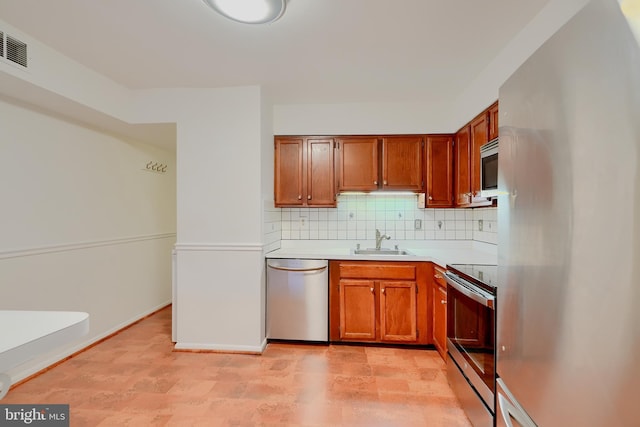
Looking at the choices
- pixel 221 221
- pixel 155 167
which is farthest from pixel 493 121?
pixel 155 167

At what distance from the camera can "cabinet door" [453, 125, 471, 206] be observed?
2.86 meters

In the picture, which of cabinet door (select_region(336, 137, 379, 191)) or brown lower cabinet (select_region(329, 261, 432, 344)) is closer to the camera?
brown lower cabinet (select_region(329, 261, 432, 344))

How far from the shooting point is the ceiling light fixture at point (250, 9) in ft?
5.60

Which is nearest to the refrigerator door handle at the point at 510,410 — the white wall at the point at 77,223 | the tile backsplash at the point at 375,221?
the tile backsplash at the point at 375,221

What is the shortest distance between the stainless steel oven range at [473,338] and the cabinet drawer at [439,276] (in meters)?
0.30

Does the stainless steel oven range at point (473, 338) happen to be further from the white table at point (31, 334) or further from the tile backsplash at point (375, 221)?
the white table at point (31, 334)

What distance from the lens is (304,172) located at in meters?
3.41

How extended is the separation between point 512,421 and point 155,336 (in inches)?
130

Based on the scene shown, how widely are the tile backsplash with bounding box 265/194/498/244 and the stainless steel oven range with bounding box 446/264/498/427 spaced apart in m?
1.38

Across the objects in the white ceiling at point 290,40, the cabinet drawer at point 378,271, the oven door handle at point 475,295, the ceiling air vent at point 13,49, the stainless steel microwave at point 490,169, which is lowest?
the cabinet drawer at point 378,271

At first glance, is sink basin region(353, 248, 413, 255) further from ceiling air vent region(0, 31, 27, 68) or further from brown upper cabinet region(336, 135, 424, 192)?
ceiling air vent region(0, 31, 27, 68)

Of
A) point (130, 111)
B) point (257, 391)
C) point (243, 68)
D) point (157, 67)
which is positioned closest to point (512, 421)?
point (257, 391)

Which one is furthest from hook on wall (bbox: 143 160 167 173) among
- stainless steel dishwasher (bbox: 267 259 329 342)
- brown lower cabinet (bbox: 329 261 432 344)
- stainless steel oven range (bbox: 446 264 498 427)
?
stainless steel oven range (bbox: 446 264 498 427)

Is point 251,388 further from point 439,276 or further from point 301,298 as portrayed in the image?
point 439,276
